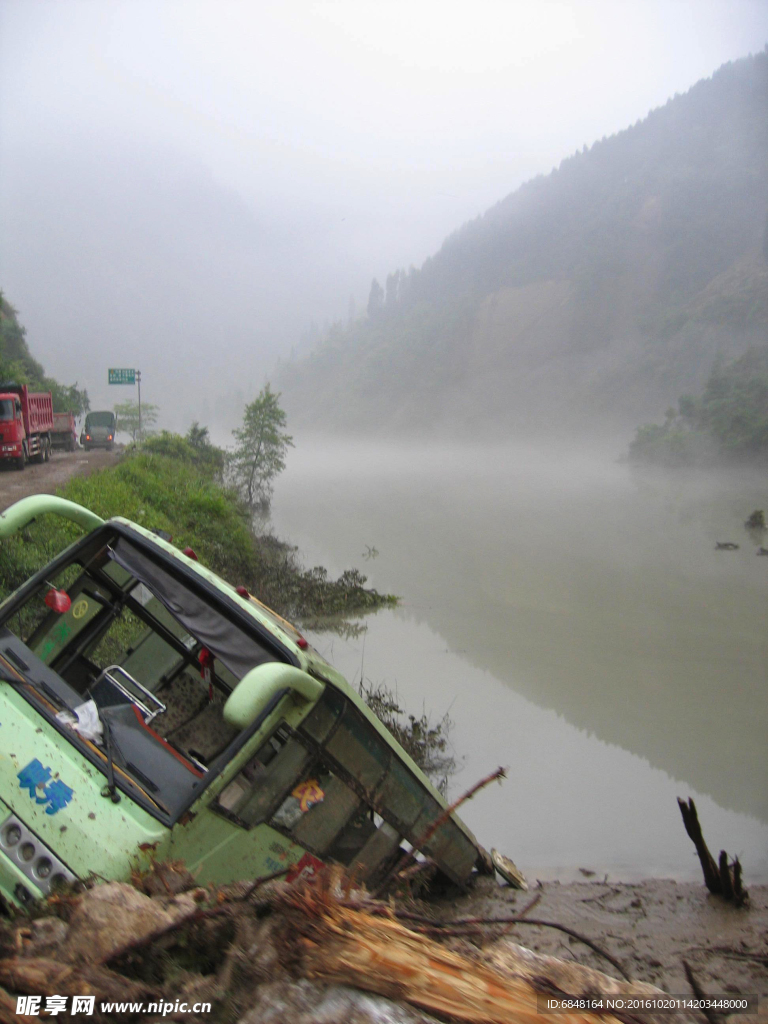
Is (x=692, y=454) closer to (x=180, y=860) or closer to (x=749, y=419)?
(x=749, y=419)

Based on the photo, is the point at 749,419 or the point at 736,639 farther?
the point at 749,419

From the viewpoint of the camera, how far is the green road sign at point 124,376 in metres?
42.6

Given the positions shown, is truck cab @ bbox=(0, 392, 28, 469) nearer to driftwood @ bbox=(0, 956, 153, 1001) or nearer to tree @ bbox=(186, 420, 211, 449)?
tree @ bbox=(186, 420, 211, 449)

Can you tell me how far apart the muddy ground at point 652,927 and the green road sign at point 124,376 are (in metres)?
41.9

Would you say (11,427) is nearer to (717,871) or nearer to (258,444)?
(258,444)

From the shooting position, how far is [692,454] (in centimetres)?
6831

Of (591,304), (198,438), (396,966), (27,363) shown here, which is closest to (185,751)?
(396,966)

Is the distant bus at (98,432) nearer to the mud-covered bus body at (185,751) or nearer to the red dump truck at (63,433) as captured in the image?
the red dump truck at (63,433)

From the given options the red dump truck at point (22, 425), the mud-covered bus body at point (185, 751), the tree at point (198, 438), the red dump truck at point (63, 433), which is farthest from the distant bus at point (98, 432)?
the mud-covered bus body at point (185, 751)

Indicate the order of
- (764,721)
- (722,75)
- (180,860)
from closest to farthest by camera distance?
(180,860) → (764,721) → (722,75)

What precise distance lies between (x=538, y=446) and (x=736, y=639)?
103 metres

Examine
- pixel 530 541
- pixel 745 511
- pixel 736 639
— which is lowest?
pixel 736 639

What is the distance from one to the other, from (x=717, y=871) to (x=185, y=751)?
4.81 metres

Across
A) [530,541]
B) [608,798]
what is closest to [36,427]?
[530,541]
